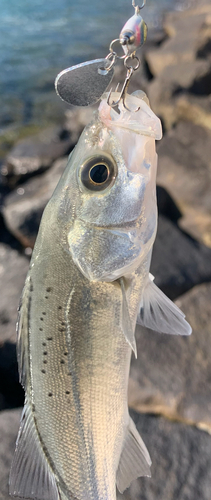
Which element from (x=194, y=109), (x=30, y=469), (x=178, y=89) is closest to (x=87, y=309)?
(x=30, y=469)

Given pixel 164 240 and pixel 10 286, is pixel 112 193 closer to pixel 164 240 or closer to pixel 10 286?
pixel 10 286

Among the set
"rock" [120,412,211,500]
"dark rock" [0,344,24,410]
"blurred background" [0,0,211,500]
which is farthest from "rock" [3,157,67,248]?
"rock" [120,412,211,500]

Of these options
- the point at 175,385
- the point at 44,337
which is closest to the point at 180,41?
the point at 175,385

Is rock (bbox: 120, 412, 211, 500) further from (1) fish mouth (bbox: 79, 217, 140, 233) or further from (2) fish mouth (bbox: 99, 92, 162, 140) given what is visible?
(2) fish mouth (bbox: 99, 92, 162, 140)

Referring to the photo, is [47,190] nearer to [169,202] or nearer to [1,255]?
[1,255]

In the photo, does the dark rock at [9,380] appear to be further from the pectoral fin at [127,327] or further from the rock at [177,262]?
the pectoral fin at [127,327]

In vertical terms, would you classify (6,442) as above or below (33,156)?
below

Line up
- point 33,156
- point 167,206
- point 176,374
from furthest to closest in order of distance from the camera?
point 33,156, point 167,206, point 176,374
